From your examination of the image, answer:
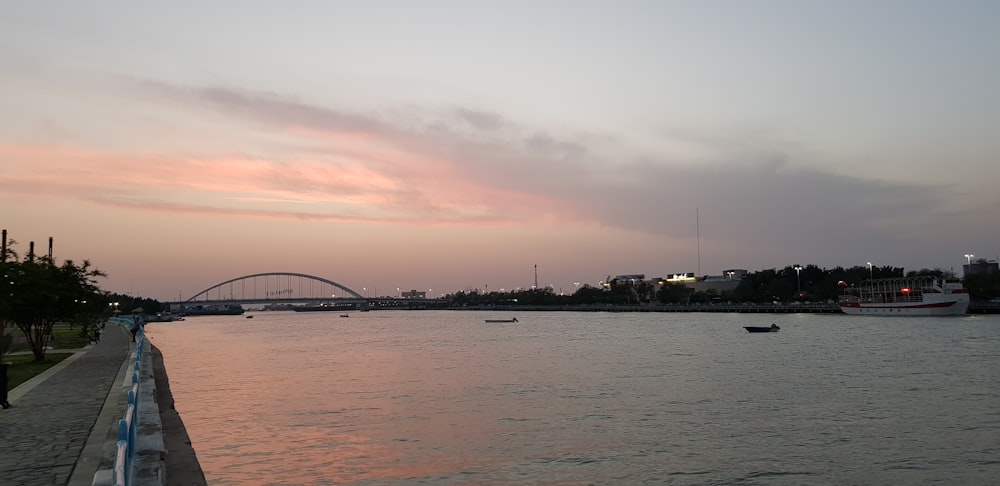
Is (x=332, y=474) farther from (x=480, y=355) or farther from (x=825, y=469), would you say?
(x=480, y=355)

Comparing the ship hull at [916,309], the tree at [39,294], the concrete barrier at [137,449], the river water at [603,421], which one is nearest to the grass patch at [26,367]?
the tree at [39,294]

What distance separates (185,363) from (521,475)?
47067 millimetres

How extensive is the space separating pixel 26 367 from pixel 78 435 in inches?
853

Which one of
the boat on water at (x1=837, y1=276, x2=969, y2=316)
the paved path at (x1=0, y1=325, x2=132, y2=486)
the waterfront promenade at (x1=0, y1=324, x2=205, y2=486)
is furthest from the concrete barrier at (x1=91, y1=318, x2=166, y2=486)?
the boat on water at (x1=837, y1=276, x2=969, y2=316)

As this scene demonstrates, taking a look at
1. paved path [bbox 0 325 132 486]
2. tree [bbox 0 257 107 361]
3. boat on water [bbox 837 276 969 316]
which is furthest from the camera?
boat on water [bbox 837 276 969 316]

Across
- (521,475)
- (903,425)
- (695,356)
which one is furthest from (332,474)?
(695,356)

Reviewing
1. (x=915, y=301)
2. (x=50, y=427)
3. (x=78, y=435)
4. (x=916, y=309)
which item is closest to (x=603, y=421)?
(x=78, y=435)

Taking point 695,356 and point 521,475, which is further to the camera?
point 695,356

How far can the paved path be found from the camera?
1262 centimetres

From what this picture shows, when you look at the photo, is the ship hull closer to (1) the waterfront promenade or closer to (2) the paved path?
(1) the waterfront promenade

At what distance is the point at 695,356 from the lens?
186 feet

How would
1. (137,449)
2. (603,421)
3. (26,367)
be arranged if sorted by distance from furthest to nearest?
1. (26,367)
2. (603,421)
3. (137,449)

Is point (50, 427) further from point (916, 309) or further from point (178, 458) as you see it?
point (916, 309)

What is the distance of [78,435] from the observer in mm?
15898
